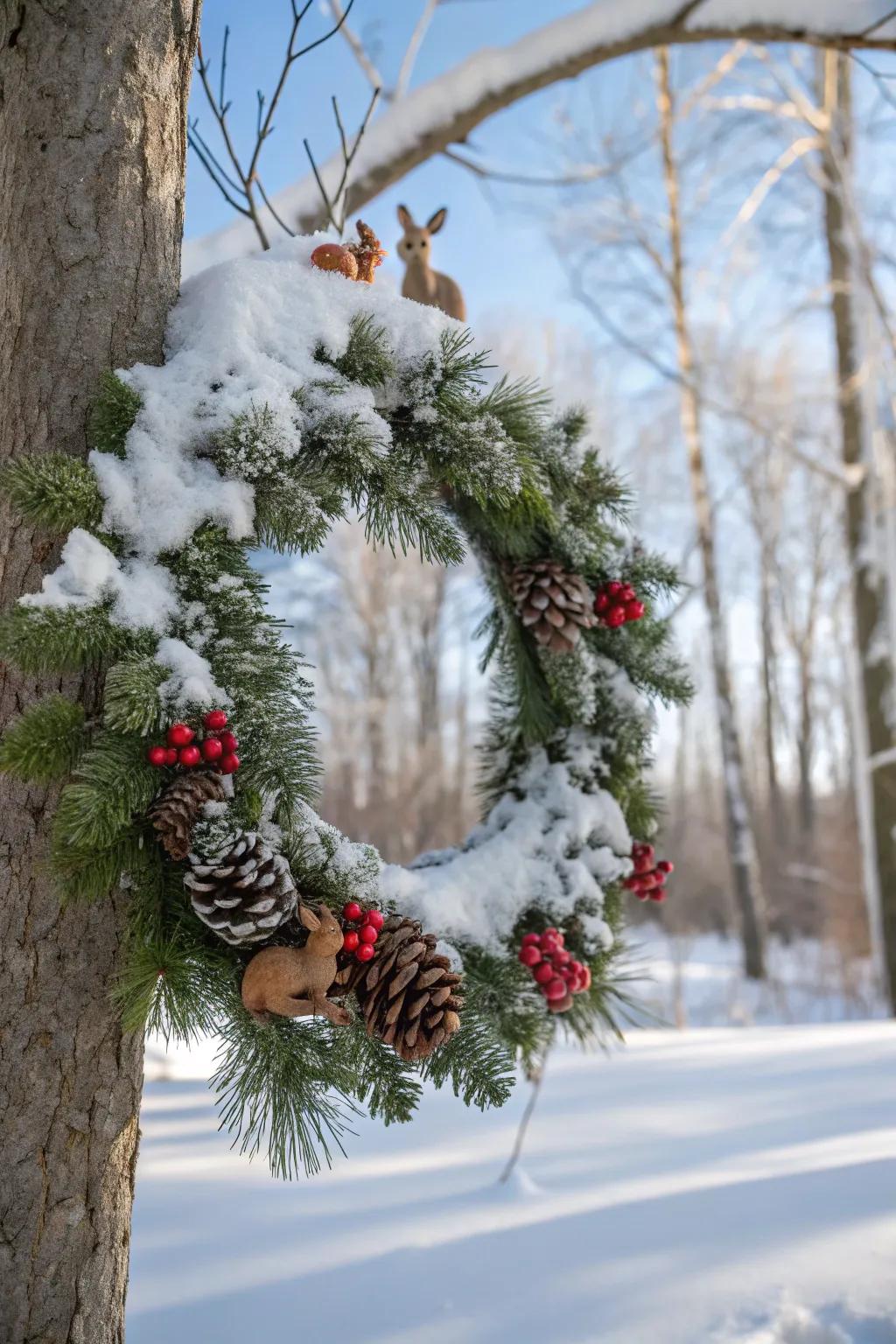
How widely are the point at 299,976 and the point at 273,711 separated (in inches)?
10.4

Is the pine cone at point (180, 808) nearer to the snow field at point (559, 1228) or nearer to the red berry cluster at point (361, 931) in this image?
the red berry cluster at point (361, 931)

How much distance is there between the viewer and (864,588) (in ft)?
17.6

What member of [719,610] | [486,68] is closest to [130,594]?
[486,68]

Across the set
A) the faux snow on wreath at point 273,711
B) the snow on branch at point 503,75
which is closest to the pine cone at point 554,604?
the faux snow on wreath at point 273,711

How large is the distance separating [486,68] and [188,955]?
2.92 metres

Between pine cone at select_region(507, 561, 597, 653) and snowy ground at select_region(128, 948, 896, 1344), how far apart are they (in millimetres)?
899

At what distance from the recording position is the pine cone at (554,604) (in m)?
1.23

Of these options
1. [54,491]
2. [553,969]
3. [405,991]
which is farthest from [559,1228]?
[54,491]

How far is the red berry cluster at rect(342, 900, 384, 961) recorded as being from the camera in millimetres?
876

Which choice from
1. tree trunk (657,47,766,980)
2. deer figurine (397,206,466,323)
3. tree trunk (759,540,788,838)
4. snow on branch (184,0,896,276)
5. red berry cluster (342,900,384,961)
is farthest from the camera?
tree trunk (759,540,788,838)

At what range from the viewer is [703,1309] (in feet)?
3.75

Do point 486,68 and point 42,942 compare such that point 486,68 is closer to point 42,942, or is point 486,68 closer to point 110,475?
point 110,475

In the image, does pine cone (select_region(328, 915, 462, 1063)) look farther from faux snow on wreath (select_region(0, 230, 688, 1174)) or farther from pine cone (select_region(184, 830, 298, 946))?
pine cone (select_region(184, 830, 298, 946))

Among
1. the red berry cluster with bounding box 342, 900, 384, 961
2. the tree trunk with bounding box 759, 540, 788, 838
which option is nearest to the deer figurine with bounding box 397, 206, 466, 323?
the red berry cluster with bounding box 342, 900, 384, 961
